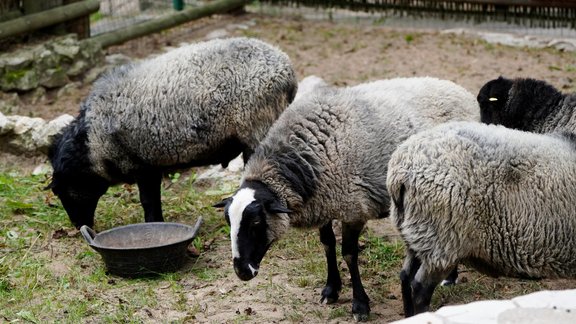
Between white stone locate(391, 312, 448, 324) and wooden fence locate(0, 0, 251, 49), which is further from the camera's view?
wooden fence locate(0, 0, 251, 49)

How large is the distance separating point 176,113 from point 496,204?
3.26 m

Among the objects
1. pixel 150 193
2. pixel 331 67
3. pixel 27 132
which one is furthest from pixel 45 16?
pixel 150 193

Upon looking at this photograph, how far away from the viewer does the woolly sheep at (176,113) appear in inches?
302

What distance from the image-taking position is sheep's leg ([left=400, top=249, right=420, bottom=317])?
18.7 feet

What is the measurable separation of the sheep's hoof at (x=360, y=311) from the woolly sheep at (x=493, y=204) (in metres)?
0.99

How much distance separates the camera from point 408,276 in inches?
227

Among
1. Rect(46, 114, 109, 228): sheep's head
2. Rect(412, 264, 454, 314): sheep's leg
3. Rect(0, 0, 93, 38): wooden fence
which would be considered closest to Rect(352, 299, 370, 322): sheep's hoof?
Rect(412, 264, 454, 314): sheep's leg

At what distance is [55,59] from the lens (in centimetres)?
1163

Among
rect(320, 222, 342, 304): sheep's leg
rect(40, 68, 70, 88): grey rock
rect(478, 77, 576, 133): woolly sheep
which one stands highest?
rect(478, 77, 576, 133): woolly sheep

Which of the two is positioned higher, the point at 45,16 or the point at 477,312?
the point at 45,16

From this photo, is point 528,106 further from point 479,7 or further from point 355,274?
point 479,7

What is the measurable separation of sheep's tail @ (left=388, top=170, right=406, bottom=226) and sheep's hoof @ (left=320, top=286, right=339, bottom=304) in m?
1.19

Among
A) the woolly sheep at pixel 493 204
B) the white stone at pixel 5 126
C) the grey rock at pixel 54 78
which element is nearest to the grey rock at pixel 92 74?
the grey rock at pixel 54 78

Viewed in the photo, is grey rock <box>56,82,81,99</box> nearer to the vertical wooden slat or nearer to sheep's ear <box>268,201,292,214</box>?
the vertical wooden slat
